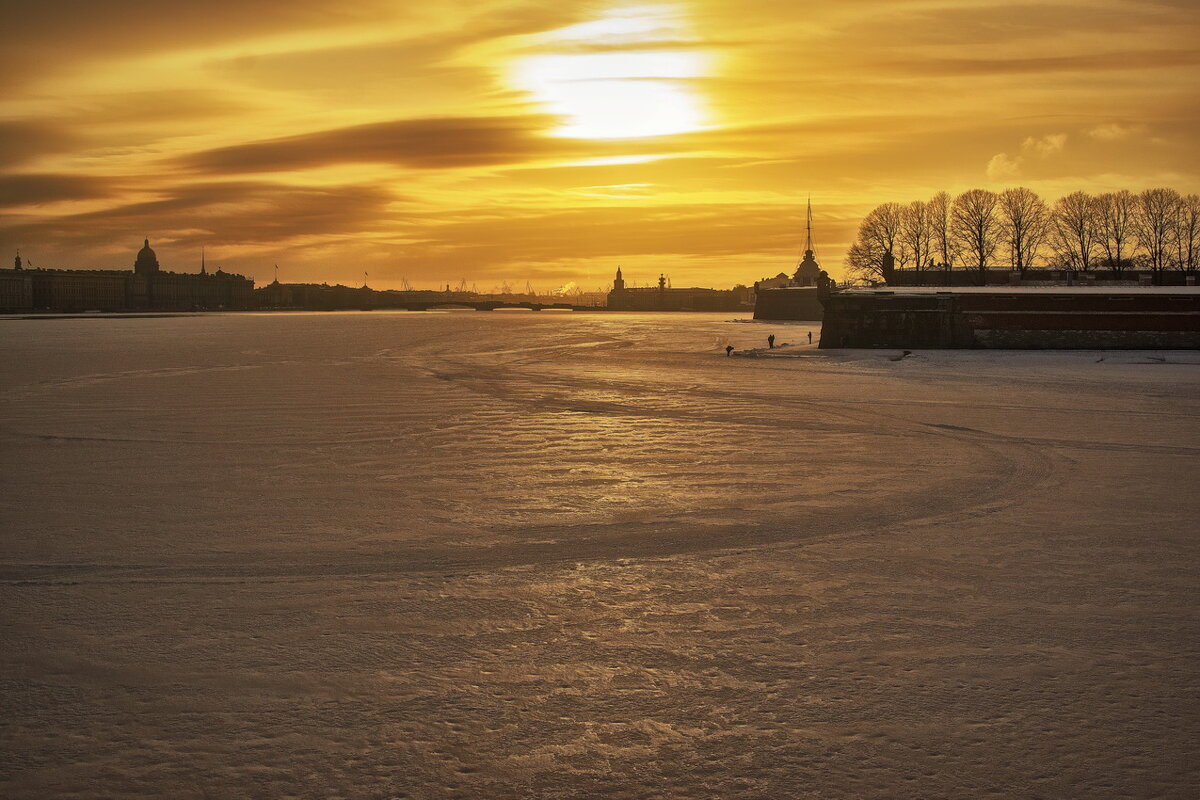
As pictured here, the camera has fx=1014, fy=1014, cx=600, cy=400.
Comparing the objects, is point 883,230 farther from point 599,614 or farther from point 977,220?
point 599,614

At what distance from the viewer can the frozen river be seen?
179 inches

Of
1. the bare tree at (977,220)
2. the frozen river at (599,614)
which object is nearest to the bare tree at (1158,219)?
the bare tree at (977,220)

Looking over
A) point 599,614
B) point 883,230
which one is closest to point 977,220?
point 883,230

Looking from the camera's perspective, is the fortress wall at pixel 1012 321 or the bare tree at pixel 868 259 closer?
the fortress wall at pixel 1012 321

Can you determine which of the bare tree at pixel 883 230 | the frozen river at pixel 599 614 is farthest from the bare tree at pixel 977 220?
the frozen river at pixel 599 614

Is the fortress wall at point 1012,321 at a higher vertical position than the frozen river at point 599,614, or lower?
higher

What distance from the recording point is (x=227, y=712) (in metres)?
5.08

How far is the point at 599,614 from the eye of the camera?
6.68m

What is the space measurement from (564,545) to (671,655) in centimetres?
284

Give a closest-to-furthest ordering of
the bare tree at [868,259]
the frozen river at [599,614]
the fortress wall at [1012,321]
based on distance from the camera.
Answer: the frozen river at [599,614]
the fortress wall at [1012,321]
the bare tree at [868,259]

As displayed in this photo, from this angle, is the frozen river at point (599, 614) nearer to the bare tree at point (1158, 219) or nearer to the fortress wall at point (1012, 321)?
the fortress wall at point (1012, 321)

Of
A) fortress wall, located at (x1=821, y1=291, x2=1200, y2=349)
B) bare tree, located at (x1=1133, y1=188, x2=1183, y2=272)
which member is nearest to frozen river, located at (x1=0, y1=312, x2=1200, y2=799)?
fortress wall, located at (x1=821, y1=291, x2=1200, y2=349)

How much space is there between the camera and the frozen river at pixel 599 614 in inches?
179

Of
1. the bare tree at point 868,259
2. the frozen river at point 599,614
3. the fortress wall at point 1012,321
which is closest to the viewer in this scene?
the frozen river at point 599,614
